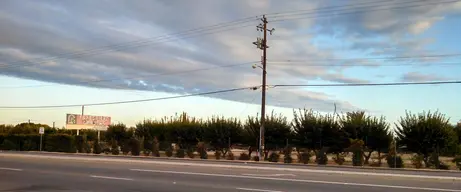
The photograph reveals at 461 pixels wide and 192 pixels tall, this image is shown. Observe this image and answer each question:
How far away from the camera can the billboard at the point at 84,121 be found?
60.6 metres

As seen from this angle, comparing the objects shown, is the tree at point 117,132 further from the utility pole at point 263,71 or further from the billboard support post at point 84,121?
the utility pole at point 263,71

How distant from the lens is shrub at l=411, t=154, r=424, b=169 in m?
29.8

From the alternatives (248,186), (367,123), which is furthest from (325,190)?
Answer: (367,123)

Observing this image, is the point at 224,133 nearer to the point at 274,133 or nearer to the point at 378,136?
the point at 274,133

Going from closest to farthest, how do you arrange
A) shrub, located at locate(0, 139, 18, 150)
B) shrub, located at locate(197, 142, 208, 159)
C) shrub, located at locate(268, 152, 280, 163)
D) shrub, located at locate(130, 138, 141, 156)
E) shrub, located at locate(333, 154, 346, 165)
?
shrub, located at locate(333, 154, 346, 165), shrub, located at locate(268, 152, 280, 163), shrub, located at locate(197, 142, 208, 159), shrub, located at locate(130, 138, 141, 156), shrub, located at locate(0, 139, 18, 150)

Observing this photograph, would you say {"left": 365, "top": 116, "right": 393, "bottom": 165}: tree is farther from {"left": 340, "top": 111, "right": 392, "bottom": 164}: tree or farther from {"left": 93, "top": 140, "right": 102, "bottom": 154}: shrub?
{"left": 93, "top": 140, "right": 102, "bottom": 154}: shrub

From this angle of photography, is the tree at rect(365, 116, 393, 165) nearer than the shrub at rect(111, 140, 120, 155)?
Yes

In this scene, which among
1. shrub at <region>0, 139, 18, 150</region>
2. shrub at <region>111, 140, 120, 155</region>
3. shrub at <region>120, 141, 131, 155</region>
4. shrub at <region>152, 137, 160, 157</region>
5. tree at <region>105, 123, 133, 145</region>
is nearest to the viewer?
shrub at <region>152, 137, 160, 157</region>

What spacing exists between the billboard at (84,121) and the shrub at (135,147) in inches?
669

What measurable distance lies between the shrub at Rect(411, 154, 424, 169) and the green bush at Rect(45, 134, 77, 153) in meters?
30.8

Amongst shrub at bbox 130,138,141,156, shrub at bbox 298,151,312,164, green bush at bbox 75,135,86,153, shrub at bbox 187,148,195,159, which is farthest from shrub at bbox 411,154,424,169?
green bush at bbox 75,135,86,153

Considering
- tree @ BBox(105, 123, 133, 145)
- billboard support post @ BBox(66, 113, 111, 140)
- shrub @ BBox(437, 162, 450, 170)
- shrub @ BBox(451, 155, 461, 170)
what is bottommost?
shrub @ BBox(437, 162, 450, 170)

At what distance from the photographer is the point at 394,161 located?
2989cm

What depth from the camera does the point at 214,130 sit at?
42.6 m
